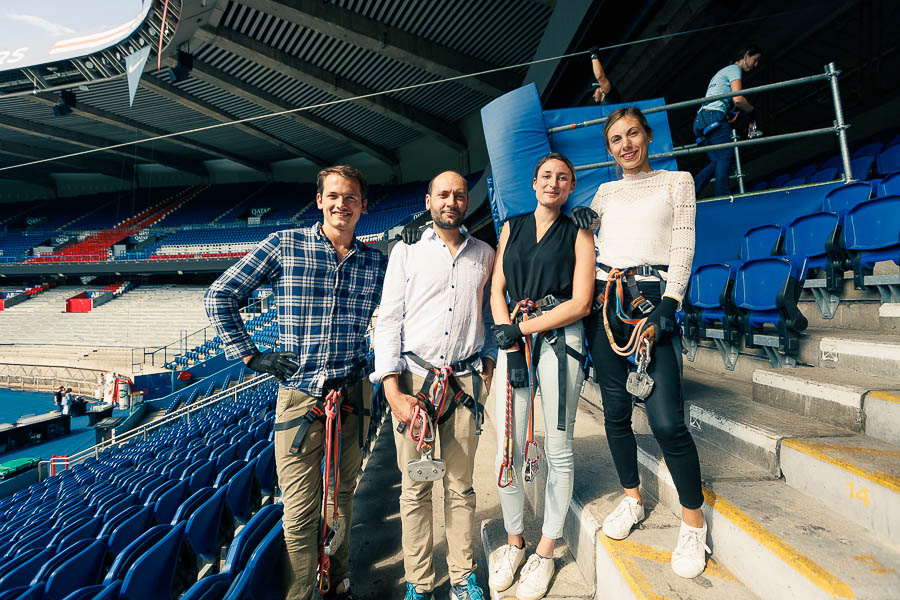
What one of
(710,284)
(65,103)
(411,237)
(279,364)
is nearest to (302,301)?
(279,364)

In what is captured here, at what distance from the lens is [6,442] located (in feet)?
29.6

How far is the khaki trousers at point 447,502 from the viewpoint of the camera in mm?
1695

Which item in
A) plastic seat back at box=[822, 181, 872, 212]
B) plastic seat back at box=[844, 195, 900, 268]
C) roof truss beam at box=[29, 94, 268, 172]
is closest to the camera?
plastic seat back at box=[844, 195, 900, 268]

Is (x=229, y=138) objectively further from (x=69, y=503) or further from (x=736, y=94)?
(x=736, y=94)

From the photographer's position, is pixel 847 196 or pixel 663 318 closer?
pixel 663 318

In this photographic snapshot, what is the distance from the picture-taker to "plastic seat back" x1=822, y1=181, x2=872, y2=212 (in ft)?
9.99

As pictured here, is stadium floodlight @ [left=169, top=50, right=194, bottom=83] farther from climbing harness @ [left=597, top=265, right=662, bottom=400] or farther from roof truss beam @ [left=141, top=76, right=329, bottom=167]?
climbing harness @ [left=597, top=265, right=662, bottom=400]

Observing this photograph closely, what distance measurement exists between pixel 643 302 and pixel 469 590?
1.34 metres

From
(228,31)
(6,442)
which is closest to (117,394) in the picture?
(6,442)

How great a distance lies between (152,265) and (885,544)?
81.5 feet

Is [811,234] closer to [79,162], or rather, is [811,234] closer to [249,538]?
[249,538]

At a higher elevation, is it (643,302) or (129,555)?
(643,302)

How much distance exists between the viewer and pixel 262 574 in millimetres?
1503

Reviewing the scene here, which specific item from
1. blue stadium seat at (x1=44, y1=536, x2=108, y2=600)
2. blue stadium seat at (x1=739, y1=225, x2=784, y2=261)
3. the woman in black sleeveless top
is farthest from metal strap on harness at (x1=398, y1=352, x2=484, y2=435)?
blue stadium seat at (x1=739, y1=225, x2=784, y2=261)
